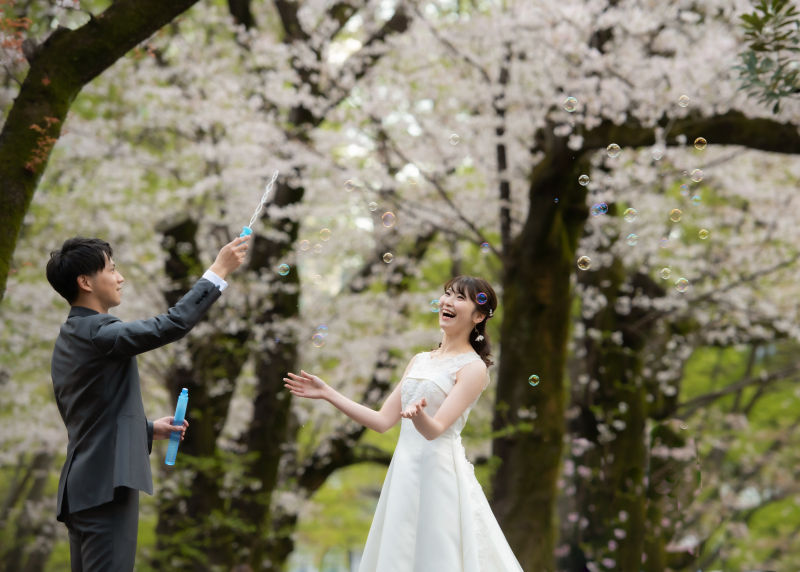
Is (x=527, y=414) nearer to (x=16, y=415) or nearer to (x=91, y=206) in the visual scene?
(x=91, y=206)

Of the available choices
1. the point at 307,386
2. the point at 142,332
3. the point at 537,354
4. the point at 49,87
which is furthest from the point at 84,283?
the point at 537,354

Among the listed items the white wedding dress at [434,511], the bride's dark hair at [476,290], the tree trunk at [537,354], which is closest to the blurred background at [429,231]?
the tree trunk at [537,354]

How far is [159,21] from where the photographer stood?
4.45 meters

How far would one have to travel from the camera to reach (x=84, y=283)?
337 cm

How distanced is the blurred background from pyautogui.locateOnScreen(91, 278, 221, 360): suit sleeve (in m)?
4.24

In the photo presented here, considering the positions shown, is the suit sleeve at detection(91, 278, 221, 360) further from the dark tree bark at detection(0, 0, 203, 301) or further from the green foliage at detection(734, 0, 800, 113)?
the green foliage at detection(734, 0, 800, 113)

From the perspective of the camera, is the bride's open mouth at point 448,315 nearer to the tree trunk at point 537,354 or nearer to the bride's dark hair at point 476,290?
the bride's dark hair at point 476,290

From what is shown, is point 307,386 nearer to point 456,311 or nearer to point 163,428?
point 163,428

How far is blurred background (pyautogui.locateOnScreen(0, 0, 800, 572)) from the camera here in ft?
27.9

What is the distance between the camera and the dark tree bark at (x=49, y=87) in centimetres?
403

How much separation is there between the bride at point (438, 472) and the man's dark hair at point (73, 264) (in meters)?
1.15

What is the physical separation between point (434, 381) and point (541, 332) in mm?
4683

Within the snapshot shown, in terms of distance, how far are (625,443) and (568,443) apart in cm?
114

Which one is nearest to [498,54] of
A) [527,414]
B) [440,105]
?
[440,105]
